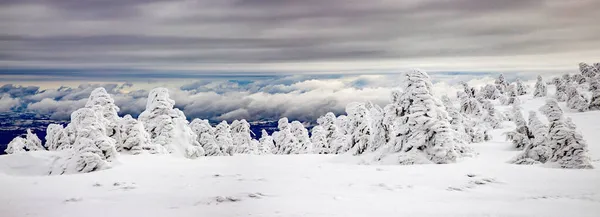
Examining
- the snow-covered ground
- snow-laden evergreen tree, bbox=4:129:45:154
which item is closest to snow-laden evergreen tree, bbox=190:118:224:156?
snow-laden evergreen tree, bbox=4:129:45:154

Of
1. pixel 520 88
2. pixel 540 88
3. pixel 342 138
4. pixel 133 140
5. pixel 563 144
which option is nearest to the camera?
pixel 563 144

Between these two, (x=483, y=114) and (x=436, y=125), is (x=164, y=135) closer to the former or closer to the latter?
(x=436, y=125)

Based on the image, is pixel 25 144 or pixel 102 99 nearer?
pixel 102 99

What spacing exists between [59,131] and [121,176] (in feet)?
81.9

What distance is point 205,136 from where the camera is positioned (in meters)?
40.2

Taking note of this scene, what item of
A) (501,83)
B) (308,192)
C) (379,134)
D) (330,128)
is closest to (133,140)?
(379,134)

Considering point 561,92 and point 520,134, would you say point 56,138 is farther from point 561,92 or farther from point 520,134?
point 561,92

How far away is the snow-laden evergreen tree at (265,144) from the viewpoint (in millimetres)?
64938

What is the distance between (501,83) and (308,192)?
104 m

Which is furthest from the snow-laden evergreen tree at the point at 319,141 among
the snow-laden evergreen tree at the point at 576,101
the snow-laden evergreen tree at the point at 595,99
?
the snow-laden evergreen tree at the point at 595,99

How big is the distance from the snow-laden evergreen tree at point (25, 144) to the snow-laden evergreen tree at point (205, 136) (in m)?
15.3

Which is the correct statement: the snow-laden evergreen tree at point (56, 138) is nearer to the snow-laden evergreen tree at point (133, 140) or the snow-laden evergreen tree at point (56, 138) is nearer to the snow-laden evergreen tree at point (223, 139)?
the snow-laden evergreen tree at point (133, 140)

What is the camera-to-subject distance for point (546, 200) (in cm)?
988

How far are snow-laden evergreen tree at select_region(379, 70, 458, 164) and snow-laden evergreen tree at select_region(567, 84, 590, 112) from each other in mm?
50921
